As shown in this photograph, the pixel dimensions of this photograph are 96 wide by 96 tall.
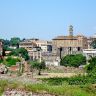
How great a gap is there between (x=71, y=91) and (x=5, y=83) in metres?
2.14

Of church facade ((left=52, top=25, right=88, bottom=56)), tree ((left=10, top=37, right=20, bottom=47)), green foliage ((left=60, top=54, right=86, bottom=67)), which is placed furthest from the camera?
tree ((left=10, top=37, right=20, bottom=47))

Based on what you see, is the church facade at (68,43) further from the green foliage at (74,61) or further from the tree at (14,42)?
the green foliage at (74,61)

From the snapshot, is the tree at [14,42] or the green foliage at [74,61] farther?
the tree at [14,42]

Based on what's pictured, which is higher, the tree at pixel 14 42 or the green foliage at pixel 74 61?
the tree at pixel 14 42

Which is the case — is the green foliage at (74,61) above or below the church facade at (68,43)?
below

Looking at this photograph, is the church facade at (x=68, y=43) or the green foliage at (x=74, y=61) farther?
the church facade at (x=68, y=43)

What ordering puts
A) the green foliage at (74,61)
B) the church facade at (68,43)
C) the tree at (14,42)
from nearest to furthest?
the green foliage at (74,61), the church facade at (68,43), the tree at (14,42)

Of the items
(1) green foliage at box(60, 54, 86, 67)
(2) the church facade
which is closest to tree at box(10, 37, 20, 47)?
(2) the church facade

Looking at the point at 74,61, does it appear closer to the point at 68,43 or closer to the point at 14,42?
the point at 68,43

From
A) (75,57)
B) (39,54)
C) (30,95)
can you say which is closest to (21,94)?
(30,95)

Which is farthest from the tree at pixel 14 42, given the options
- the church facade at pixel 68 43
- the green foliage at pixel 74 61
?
the green foliage at pixel 74 61

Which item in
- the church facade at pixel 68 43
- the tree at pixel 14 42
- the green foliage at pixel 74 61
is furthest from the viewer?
the tree at pixel 14 42

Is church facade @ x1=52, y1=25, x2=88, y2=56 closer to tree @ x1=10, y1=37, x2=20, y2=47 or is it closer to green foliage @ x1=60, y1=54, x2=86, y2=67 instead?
tree @ x1=10, y1=37, x2=20, y2=47

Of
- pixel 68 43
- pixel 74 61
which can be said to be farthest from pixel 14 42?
pixel 74 61
